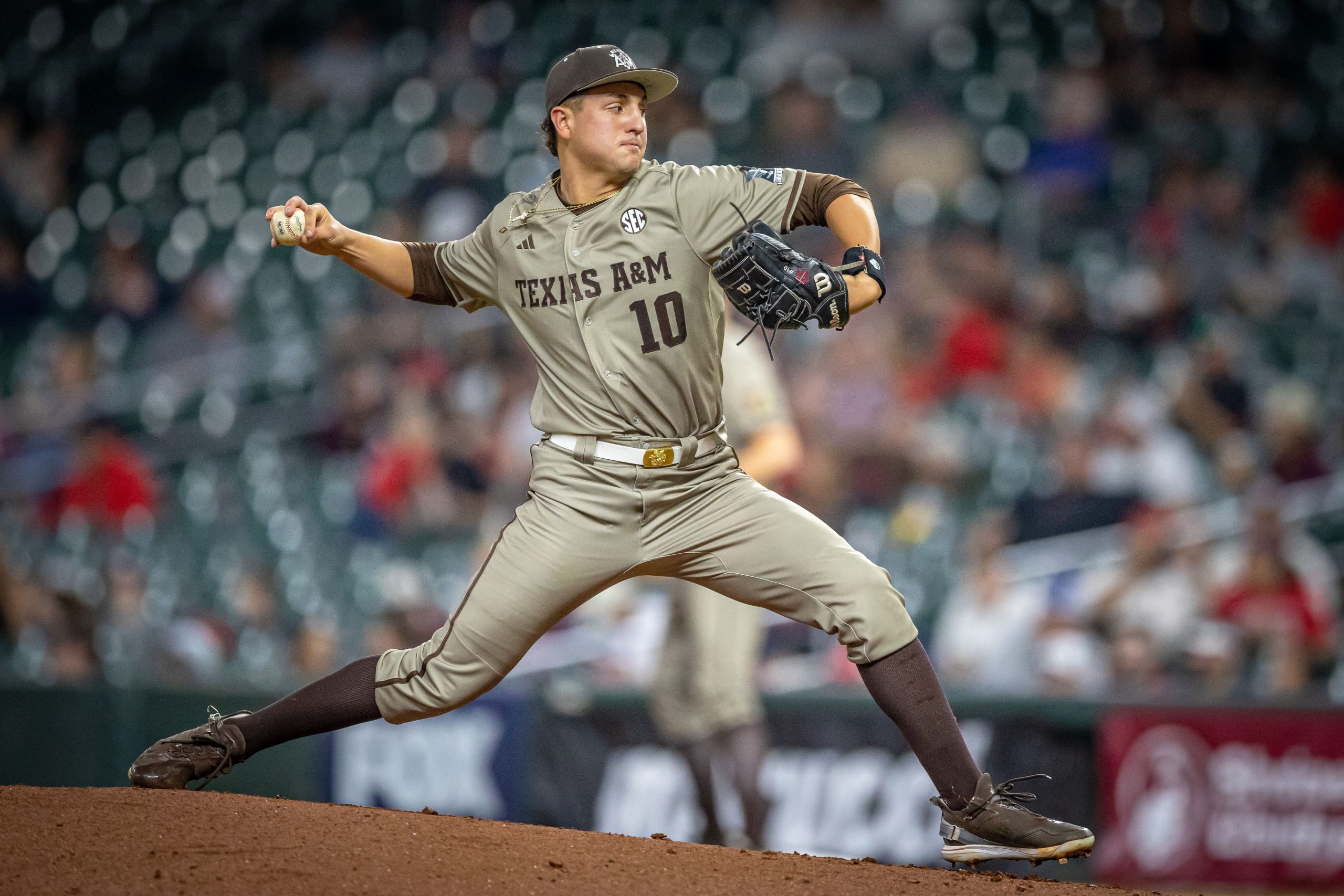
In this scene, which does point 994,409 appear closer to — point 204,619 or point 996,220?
point 996,220

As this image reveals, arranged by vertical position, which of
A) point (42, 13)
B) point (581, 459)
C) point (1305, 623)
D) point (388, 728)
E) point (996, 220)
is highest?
point (42, 13)

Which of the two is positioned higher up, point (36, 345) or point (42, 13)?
point (42, 13)

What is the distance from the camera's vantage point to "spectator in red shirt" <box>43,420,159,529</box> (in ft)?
29.5

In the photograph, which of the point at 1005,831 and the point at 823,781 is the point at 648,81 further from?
the point at 823,781

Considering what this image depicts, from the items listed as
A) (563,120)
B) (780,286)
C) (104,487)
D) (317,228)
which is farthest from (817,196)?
(104,487)

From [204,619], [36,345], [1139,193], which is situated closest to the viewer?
[204,619]

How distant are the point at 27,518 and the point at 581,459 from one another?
7.20 m

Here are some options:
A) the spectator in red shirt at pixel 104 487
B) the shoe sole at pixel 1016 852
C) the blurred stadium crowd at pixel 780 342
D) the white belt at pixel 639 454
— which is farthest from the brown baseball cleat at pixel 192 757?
the spectator in red shirt at pixel 104 487

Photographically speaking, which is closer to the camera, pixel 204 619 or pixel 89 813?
pixel 89 813

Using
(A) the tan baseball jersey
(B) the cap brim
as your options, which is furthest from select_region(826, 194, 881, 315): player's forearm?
(B) the cap brim

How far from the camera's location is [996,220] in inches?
355

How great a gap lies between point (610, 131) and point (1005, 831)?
1894 millimetres

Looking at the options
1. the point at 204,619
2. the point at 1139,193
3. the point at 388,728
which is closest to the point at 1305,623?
the point at 1139,193

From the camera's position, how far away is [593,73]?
10.8 feet
